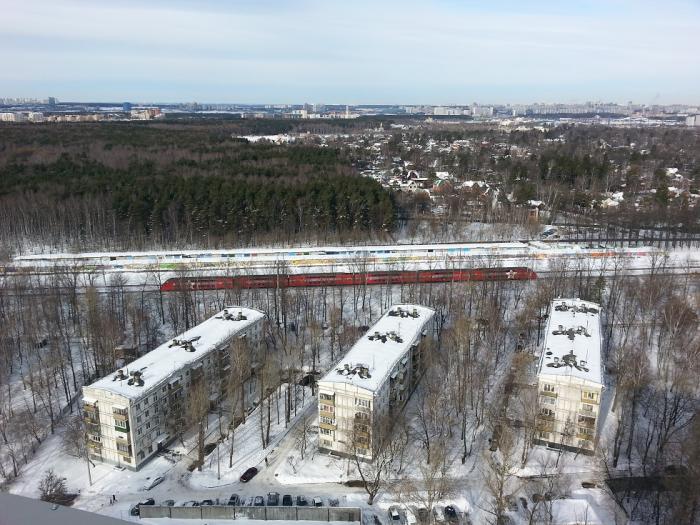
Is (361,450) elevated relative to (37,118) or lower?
lower

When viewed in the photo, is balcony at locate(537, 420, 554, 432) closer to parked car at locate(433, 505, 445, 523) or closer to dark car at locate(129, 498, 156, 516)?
parked car at locate(433, 505, 445, 523)

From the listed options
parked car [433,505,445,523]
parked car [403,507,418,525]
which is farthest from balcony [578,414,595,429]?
parked car [403,507,418,525]

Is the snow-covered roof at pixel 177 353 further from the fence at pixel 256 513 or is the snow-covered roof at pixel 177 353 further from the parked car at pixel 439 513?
the parked car at pixel 439 513

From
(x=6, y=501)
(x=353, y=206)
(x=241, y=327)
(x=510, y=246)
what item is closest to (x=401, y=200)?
(x=353, y=206)

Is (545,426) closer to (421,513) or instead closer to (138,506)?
(421,513)

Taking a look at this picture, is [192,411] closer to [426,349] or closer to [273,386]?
[273,386]

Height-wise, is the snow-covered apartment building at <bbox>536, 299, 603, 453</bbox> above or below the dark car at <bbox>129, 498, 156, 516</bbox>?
above
